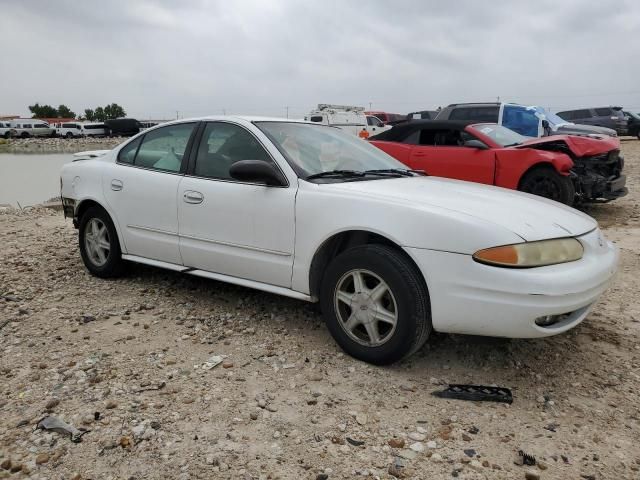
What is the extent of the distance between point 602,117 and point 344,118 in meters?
11.4

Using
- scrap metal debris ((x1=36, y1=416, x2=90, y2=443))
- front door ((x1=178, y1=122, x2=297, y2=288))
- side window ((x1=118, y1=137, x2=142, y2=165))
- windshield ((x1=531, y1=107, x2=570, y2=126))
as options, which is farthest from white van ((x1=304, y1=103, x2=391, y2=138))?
scrap metal debris ((x1=36, y1=416, x2=90, y2=443))

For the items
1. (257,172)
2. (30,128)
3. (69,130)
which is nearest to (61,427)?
(257,172)

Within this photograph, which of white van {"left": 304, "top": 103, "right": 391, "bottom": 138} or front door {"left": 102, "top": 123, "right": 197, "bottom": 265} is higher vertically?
white van {"left": 304, "top": 103, "right": 391, "bottom": 138}

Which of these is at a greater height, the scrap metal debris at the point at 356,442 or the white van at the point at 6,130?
the white van at the point at 6,130

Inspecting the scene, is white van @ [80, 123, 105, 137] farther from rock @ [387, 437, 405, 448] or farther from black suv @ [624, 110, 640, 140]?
rock @ [387, 437, 405, 448]

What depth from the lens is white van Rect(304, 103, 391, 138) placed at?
68.7 feet

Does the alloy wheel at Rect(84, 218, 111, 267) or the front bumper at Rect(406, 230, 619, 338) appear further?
the alloy wheel at Rect(84, 218, 111, 267)

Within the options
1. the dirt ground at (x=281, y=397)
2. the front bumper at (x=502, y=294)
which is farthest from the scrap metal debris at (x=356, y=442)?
the front bumper at (x=502, y=294)

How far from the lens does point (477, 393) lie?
2.85 meters

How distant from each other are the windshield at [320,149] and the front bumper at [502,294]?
3.53 ft

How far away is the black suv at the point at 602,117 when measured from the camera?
914 inches

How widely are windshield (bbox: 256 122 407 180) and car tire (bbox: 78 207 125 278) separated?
174 centimetres

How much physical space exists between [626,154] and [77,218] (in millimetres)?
15982

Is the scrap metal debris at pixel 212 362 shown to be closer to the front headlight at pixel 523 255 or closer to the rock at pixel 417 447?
the rock at pixel 417 447
